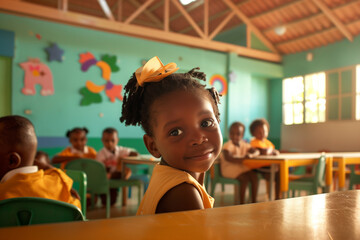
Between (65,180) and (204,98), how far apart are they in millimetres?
829

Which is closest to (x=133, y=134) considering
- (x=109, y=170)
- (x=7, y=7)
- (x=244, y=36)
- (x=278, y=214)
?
(x=109, y=170)

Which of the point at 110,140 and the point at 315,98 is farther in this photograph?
the point at 315,98

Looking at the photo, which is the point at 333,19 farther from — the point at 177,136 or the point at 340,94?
the point at 177,136

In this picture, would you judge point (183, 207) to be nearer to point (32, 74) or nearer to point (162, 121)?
point (162, 121)

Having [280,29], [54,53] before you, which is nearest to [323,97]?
[280,29]

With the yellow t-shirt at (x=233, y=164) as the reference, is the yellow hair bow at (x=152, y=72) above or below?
above

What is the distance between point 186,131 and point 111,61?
5.37m

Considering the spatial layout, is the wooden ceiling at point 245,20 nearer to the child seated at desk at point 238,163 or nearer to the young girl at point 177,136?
the child seated at desk at point 238,163

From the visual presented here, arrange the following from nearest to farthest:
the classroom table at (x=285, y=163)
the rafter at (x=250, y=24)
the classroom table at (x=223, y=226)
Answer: the classroom table at (x=223, y=226) < the classroom table at (x=285, y=163) < the rafter at (x=250, y=24)

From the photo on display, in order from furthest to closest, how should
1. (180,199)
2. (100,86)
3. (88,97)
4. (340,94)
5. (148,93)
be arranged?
(340,94), (100,86), (88,97), (148,93), (180,199)

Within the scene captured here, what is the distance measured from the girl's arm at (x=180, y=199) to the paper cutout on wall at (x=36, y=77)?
16.1ft

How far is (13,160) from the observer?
4.20 ft

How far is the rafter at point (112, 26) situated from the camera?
4.93 metres

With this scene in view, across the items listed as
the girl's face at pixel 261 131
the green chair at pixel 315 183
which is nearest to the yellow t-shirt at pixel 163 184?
the green chair at pixel 315 183
